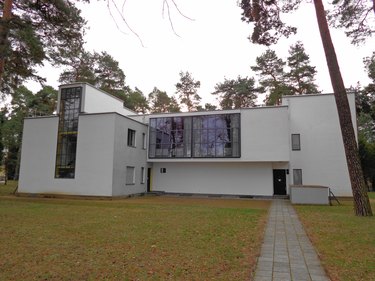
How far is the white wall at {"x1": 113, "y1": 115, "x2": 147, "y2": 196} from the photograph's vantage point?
20.2 meters

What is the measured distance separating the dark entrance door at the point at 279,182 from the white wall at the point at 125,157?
34.9 ft

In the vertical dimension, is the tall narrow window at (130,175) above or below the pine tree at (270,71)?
below

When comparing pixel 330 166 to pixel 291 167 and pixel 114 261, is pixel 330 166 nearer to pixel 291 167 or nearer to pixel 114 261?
pixel 291 167

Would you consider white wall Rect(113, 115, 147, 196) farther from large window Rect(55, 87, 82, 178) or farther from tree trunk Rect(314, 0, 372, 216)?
tree trunk Rect(314, 0, 372, 216)

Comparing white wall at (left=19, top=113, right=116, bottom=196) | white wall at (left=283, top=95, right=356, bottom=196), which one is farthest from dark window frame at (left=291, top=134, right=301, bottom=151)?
white wall at (left=19, top=113, right=116, bottom=196)

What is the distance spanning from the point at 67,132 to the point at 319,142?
740 inches

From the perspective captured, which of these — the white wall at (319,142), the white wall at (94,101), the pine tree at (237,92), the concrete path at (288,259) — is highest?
the pine tree at (237,92)

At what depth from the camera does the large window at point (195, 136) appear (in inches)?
891

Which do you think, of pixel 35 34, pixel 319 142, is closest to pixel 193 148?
pixel 319 142

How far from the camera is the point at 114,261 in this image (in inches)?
194

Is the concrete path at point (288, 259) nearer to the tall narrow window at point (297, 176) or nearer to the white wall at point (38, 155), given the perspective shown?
the tall narrow window at point (297, 176)

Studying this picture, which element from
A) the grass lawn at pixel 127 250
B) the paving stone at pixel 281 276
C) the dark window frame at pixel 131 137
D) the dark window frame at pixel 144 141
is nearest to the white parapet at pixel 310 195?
the grass lawn at pixel 127 250

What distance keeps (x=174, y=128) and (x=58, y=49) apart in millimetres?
12427

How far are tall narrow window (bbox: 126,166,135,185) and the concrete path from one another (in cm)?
1544
